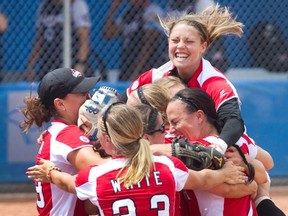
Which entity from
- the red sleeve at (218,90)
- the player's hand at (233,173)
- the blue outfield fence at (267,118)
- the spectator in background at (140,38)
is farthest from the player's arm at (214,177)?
the spectator in background at (140,38)

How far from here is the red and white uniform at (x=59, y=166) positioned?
432cm

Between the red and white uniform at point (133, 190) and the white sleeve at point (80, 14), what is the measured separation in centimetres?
631

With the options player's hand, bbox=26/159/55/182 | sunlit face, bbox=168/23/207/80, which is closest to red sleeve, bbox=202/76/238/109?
sunlit face, bbox=168/23/207/80

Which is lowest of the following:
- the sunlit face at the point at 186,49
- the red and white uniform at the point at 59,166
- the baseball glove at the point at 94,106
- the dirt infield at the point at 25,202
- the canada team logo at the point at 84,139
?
the dirt infield at the point at 25,202

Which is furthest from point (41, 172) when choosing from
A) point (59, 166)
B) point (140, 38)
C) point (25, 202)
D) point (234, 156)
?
point (140, 38)

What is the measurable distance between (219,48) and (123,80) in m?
1.18

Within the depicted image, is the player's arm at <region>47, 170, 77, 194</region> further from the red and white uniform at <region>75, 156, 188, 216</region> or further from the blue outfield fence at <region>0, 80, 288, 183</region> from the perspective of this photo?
the blue outfield fence at <region>0, 80, 288, 183</region>

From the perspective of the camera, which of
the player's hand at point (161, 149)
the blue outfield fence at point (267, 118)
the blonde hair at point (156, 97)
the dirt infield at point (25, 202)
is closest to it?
the player's hand at point (161, 149)

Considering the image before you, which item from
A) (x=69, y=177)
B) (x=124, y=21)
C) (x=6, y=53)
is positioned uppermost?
(x=69, y=177)

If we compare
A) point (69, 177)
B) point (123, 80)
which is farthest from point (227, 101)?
point (123, 80)

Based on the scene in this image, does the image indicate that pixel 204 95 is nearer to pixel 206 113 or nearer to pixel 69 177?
pixel 206 113

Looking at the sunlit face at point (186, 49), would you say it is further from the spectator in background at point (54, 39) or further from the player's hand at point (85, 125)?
the spectator in background at point (54, 39)

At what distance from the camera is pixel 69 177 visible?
404cm

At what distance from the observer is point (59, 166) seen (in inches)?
173
